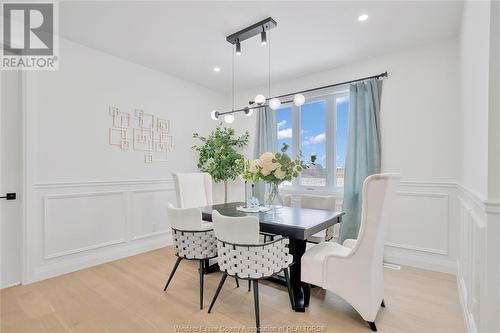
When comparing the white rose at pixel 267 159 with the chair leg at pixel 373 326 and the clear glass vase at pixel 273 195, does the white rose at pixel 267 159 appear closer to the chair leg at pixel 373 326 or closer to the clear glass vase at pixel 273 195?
the clear glass vase at pixel 273 195

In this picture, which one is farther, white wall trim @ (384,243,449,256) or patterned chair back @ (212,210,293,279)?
white wall trim @ (384,243,449,256)

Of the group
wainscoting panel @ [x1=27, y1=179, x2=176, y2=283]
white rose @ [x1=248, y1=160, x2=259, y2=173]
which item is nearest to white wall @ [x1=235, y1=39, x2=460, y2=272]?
white rose @ [x1=248, y1=160, x2=259, y2=173]

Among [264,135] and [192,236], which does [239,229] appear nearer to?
[192,236]

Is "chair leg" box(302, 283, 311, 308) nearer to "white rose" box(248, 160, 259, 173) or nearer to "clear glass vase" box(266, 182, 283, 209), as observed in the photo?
"clear glass vase" box(266, 182, 283, 209)

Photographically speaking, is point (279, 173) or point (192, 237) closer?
point (192, 237)

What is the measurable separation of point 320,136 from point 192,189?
2.18 meters

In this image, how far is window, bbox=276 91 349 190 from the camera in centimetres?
381

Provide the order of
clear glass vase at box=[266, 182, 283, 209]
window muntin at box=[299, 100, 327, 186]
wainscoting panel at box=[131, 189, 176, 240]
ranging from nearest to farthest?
clear glass vase at box=[266, 182, 283, 209] → wainscoting panel at box=[131, 189, 176, 240] → window muntin at box=[299, 100, 327, 186]

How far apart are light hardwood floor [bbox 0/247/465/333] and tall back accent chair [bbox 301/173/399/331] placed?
0.74ft

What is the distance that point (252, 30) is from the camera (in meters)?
2.64

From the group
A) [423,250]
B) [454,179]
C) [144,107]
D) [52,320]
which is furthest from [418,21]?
[52,320]

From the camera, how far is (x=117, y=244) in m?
3.36

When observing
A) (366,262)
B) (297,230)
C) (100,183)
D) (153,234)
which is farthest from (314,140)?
(100,183)

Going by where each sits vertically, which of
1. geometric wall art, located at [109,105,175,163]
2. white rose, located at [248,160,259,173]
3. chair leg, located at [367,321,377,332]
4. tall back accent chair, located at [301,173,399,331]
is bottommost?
chair leg, located at [367,321,377,332]
